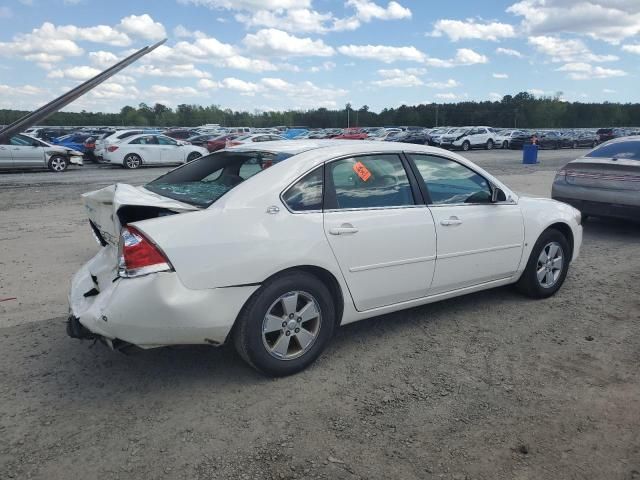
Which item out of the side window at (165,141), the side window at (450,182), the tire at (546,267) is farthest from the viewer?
the side window at (165,141)

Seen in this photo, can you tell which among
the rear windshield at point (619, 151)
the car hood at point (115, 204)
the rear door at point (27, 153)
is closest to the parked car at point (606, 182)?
the rear windshield at point (619, 151)

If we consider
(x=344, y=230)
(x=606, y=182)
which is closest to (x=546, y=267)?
(x=344, y=230)

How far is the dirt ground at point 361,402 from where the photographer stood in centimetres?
268

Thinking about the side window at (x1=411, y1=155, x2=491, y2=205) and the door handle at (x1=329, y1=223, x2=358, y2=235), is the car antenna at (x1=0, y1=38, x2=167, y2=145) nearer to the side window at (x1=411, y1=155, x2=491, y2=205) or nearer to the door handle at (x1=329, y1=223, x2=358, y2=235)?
the door handle at (x1=329, y1=223, x2=358, y2=235)

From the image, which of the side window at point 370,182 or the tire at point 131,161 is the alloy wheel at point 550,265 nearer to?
the side window at point 370,182

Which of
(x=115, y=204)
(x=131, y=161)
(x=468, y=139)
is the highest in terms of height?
(x=468, y=139)

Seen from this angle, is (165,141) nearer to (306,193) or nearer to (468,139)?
(306,193)

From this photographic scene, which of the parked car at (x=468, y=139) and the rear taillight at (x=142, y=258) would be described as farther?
the parked car at (x=468, y=139)

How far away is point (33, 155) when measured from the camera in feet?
61.7

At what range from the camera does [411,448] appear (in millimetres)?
2797

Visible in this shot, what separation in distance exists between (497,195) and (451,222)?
2.12 ft

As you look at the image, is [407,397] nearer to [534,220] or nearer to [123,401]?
[123,401]

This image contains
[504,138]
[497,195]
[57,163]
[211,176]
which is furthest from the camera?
[504,138]

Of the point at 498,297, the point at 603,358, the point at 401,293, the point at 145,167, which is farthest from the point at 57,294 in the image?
the point at 145,167
